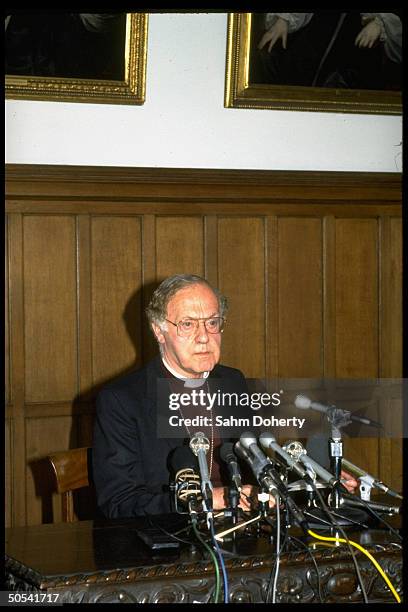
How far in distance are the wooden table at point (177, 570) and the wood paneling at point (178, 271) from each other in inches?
117

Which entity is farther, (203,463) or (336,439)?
(336,439)

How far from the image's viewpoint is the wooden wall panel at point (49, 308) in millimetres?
5805

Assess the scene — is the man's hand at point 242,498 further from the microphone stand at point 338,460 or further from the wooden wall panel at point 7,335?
the wooden wall panel at point 7,335

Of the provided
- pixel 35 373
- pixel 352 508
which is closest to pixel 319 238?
pixel 35 373

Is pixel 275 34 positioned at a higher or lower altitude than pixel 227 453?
higher

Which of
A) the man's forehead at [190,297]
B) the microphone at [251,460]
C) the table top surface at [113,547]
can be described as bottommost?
the table top surface at [113,547]

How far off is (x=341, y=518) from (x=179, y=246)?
10.9 ft

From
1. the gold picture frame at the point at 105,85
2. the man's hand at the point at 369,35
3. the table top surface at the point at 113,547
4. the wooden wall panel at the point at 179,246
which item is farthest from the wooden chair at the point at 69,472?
the man's hand at the point at 369,35

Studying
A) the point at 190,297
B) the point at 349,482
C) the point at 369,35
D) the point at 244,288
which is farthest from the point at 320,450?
the point at 369,35

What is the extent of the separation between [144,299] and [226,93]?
4.56 feet

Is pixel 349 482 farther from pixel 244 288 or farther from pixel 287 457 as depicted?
pixel 244 288

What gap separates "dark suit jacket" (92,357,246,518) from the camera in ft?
11.6

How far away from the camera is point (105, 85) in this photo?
5.64 meters

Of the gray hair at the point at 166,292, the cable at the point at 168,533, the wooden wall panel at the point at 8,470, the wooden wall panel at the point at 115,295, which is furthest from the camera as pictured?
the wooden wall panel at the point at 115,295
